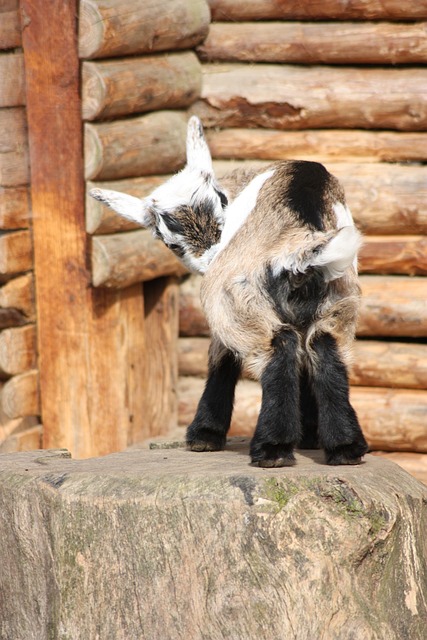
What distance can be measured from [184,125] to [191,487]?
324cm

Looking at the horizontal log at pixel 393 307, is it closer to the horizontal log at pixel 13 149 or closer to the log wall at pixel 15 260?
the log wall at pixel 15 260

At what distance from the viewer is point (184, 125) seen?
634cm

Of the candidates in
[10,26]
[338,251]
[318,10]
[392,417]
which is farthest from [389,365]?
[10,26]

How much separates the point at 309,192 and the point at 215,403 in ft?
3.23

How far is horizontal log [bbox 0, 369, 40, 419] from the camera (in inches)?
226

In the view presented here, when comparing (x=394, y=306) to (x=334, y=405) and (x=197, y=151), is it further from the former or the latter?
(x=334, y=405)

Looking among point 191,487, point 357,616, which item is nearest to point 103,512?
point 191,487

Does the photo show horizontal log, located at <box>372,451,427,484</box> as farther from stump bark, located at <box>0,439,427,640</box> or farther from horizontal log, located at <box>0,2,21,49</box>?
horizontal log, located at <box>0,2,21,49</box>

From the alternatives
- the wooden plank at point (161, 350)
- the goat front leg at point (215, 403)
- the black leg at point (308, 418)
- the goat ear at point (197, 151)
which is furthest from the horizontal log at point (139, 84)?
the black leg at point (308, 418)

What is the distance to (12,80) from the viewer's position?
5594 millimetres

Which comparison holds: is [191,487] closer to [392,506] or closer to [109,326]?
[392,506]

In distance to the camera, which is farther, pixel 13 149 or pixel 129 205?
pixel 13 149

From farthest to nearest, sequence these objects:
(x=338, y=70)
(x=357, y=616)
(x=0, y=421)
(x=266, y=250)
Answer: (x=338, y=70)
(x=0, y=421)
(x=266, y=250)
(x=357, y=616)

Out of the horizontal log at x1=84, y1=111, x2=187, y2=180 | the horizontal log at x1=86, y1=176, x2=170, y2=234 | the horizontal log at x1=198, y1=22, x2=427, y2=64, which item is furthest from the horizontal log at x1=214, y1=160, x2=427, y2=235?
the horizontal log at x1=86, y1=176, x2=170, y2=234
